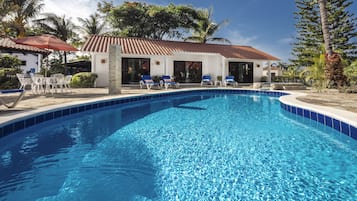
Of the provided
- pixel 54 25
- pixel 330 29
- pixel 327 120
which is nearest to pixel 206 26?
pixel 330 29

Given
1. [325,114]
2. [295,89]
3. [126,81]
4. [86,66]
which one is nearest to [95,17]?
[86,66]

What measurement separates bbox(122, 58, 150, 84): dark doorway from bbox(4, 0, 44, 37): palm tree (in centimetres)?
1237

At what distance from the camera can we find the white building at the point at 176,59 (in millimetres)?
15836

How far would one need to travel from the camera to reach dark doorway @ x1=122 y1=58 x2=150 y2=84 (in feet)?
57.2

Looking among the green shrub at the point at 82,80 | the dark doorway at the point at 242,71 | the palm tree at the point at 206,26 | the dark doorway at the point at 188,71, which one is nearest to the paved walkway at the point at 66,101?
the green shrub at the point at 82,80

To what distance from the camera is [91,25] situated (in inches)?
1068

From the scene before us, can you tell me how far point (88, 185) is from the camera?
2674mm

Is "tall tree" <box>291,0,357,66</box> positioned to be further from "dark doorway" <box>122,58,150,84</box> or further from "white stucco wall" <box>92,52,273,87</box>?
"dark doorway" <box>122,58,150,84</box>

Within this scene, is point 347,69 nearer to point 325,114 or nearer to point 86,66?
point 325,114

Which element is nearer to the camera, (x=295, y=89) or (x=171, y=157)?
(x=171, y=157)

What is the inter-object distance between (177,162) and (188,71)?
1703 cm

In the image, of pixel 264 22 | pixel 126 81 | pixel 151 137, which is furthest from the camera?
pixel 264 22

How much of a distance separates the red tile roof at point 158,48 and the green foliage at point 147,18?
6.52 meters

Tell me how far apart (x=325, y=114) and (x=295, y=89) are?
10079mm
